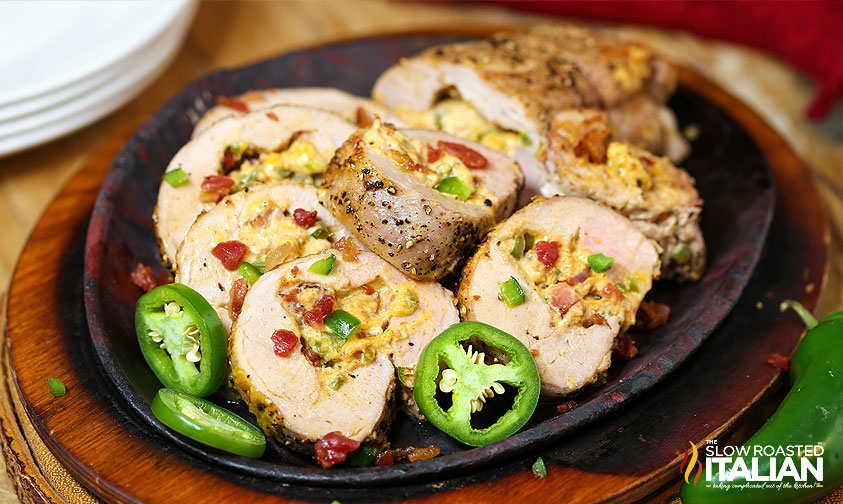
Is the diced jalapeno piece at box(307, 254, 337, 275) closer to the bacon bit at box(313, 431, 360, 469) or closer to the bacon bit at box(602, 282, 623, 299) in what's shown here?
the bacon bit at box(313, 431, 360, 469)

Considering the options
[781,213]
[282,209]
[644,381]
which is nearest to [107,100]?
[282,209]

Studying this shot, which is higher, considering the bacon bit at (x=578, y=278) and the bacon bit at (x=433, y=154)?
the bacon bit at (x=433, y=154)

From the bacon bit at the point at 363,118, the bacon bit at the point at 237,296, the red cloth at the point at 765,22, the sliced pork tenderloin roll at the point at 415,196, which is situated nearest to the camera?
the sliced pork tenderloin roll at the point at 415,196

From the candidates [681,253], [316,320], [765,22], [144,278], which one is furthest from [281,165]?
[765,22]

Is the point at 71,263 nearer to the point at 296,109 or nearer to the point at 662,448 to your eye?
the point at 296,109

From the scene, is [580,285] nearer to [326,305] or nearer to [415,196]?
[415,196]

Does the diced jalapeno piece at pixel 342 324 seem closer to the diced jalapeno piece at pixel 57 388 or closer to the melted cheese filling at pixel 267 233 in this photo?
the melted cheese filling at pixel 267 233

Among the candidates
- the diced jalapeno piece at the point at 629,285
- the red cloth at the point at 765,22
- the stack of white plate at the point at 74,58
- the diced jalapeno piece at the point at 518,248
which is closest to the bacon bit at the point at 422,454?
the diced jalapeno piece at the point at 518,248
